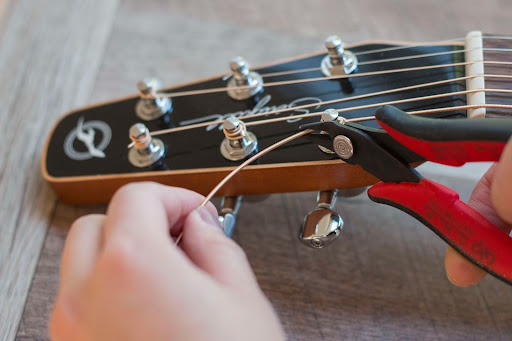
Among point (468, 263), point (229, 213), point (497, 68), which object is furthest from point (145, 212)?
point (497, 68)

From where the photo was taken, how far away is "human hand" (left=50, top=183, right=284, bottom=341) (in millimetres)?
392

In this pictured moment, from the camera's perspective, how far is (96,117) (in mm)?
810

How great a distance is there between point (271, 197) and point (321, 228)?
0.20m

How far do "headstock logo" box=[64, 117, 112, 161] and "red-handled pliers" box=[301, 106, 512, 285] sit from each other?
325 mm

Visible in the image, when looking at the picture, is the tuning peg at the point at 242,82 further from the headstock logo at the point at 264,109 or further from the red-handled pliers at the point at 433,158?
the red-handled pliers at the point at 433,158

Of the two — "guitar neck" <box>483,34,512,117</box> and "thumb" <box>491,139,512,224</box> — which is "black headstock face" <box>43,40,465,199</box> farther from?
"thumb" <box>491,139,512,224</box>

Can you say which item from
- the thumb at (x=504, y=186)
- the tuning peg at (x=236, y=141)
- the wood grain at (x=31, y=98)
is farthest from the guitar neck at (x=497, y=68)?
the wood grain at (x=31, y=98)

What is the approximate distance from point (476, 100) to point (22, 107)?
0.69 m

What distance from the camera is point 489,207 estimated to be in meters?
0.61

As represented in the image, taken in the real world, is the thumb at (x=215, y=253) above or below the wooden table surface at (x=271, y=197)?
above

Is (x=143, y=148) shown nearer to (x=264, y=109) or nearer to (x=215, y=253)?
(x=264, y=109)

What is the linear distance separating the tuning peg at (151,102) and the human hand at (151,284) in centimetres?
30

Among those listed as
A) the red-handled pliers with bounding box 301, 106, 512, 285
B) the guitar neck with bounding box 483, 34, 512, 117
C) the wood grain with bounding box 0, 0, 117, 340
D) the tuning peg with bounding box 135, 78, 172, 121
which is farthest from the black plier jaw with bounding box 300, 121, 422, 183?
the wood grain with bounding box 0, 0, 117, 340

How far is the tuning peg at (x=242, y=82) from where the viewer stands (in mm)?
744
